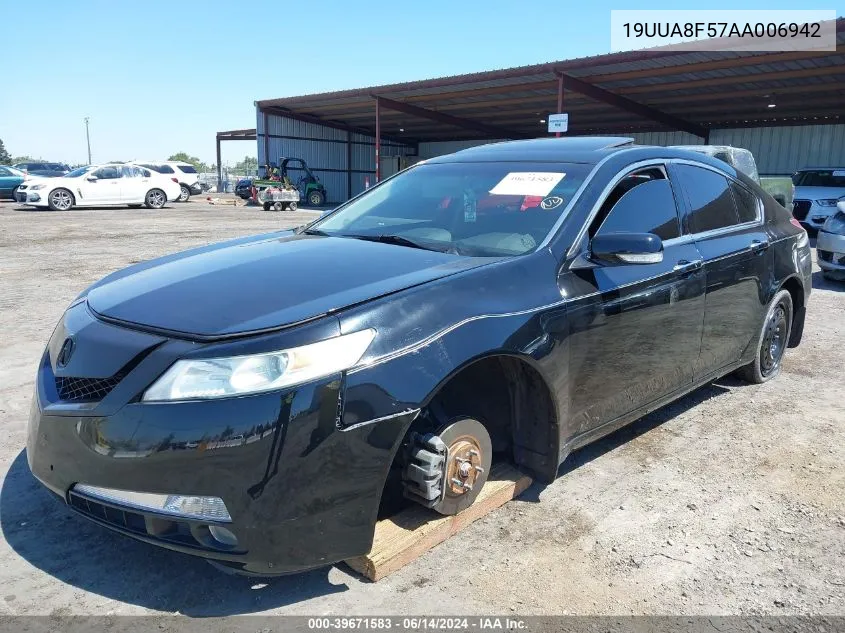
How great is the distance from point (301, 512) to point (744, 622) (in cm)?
154

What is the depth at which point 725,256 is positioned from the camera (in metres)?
3.74

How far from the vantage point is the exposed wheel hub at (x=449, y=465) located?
92.6 inches

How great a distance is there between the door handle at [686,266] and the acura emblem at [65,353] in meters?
2.74

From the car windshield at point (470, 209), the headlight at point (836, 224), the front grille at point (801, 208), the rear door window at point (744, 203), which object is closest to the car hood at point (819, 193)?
the front grille at point (801, 208)

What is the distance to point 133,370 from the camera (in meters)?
2.08

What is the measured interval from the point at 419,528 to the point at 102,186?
23.3 m

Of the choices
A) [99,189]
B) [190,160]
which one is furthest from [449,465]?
[190,160]

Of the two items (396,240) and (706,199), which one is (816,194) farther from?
(396,240)

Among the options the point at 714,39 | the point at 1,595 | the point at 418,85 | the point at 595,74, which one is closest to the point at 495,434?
the point at 1,595

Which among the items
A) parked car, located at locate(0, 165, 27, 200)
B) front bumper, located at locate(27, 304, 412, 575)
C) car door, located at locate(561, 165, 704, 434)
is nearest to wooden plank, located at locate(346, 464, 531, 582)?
front bumper, located at locate(27, 304, 412, 575)

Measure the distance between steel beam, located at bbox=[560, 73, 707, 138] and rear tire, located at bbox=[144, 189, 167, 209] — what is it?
14.8 meters

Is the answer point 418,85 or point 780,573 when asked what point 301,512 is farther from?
point 418,85

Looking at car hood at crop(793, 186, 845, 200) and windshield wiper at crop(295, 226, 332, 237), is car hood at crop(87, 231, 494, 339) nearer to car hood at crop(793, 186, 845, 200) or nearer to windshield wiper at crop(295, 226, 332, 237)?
windshield wiper at crop(295, 226, 332, 237)

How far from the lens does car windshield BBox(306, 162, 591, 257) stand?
9.74 feet
